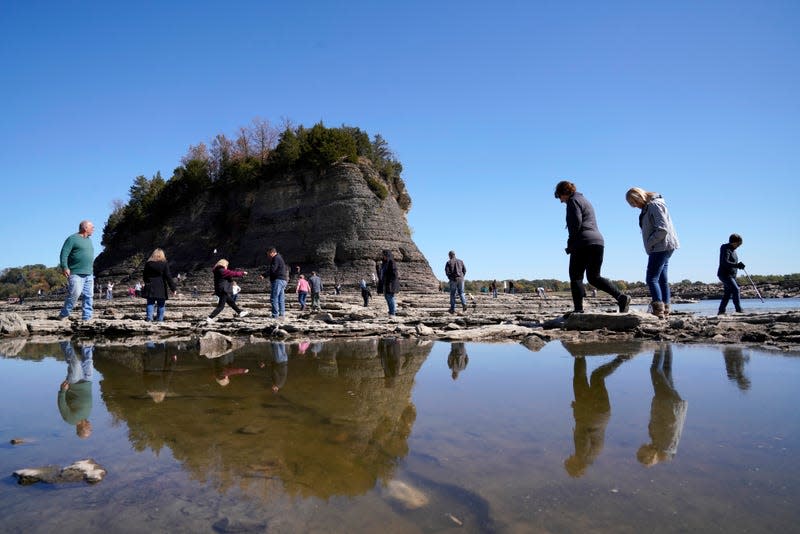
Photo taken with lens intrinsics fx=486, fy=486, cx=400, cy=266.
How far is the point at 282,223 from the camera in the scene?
1614 inches

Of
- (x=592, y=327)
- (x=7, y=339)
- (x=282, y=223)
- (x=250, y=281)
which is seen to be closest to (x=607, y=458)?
(x=592, y=327)

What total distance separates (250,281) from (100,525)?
122 ft

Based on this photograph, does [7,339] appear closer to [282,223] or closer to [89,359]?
[89,359]

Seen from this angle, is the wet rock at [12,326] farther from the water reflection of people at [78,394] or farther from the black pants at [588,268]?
the black pants at [588,268]

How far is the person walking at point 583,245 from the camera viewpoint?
7.12 metres

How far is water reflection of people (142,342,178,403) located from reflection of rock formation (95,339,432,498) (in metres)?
0.06

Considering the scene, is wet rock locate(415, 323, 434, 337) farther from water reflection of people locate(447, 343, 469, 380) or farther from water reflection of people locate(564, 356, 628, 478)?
water reflection of people locate(564, 356, 628, 478)

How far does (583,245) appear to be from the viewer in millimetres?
7121

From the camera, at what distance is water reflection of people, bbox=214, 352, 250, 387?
13.3 ft

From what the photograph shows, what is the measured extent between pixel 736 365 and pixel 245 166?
1760 inches

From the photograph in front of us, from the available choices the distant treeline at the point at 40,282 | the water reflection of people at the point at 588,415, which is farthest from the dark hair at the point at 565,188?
the distant treeline at the point at 40,282

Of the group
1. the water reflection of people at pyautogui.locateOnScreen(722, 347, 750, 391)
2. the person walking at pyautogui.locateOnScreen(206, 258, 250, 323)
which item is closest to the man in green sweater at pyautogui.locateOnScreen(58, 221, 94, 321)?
the person walking at pyautogui.locateOnScreen(206, 258, 250, 323)

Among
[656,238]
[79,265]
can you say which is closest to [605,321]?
[656,238]

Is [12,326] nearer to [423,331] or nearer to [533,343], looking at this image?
[423,331]
